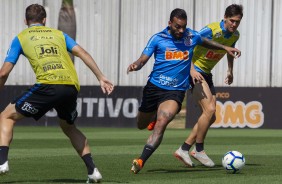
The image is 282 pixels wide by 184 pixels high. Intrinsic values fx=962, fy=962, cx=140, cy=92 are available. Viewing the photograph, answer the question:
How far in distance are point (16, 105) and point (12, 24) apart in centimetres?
2597

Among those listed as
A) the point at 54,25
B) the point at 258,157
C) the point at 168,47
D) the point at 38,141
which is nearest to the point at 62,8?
the point at 54,25

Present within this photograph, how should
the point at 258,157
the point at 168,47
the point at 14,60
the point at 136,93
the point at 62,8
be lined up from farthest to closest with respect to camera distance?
1. the point at 62,8
2. the point at 136,93
3. the point at 258,157
4. the point at 168,47
5. the point at 14,60

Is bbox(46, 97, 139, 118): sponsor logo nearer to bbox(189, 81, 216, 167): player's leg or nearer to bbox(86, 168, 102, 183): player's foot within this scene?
bbox(189, 81, 216, 167): player's leg

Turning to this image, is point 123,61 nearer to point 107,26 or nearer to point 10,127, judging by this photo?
point 107,26

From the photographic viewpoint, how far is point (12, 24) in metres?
36.8

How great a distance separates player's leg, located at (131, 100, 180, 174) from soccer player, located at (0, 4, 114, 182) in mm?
1373

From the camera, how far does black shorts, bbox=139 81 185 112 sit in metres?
13.0

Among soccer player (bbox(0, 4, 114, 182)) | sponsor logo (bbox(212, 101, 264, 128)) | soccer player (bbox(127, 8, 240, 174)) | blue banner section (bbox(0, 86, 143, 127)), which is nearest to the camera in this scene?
soccer player (bbox(0, 4, 114, 182))

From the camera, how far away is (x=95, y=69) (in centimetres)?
1089

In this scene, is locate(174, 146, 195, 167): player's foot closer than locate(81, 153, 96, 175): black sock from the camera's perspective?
No

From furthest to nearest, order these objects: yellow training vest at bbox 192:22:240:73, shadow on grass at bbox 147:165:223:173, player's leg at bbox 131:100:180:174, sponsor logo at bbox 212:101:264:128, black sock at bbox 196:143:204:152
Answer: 1. sponsor logo at bbox 212:101:264:128
2. yellow training vest at bbox 192:22:240:73
3. black sock at bbox 196:143:204:152
4. shadow on grass at bbox 147:165:223:173
5. player's leg at bbox 131:100:180:174

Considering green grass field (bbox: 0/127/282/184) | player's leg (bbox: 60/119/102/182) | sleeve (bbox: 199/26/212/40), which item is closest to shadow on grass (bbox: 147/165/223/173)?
green grass field (bbox: 0/127/282/184)

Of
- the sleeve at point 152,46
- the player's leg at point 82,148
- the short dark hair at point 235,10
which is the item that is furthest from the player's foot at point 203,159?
the player's leg at point 82,148

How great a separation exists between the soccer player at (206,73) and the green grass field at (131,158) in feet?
0.75
